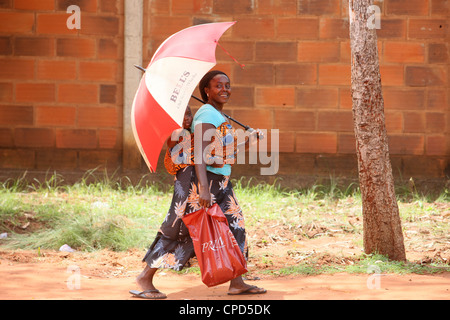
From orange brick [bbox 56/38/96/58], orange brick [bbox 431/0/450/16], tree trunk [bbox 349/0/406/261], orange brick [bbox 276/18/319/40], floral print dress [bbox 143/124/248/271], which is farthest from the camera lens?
orange brick [bbox 56/38/96/58]

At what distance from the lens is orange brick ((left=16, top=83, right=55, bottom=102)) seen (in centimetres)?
818

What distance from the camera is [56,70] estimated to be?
8164mm

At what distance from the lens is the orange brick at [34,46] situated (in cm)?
814

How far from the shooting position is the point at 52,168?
8.19 meters

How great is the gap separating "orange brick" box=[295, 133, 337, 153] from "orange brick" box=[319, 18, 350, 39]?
1.21 meters

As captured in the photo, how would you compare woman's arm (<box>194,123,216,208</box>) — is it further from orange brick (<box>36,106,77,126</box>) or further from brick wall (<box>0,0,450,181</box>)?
orange brick (<box>36,106,77,126</box>)

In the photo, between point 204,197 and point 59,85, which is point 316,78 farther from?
point 204,197

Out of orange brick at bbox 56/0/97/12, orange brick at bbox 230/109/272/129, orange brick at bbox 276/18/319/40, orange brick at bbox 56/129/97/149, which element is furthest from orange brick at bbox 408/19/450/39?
orange brick at bbox 56/129/97/149

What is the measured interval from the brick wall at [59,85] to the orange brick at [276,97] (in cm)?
175

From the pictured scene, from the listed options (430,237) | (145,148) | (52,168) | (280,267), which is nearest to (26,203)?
(52,168)

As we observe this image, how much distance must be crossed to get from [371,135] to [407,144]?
3.06 m

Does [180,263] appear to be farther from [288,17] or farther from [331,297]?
[288,17]

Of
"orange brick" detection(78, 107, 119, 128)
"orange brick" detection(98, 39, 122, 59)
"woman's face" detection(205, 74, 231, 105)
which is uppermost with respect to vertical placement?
"orange brick" detection(98, 39, 122, 59)
